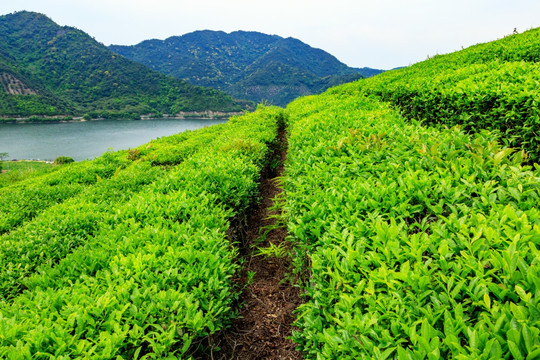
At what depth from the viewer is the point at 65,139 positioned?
7056cm

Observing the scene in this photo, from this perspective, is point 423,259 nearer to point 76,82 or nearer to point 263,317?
point 263,317

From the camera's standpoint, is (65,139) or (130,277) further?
(65,139)

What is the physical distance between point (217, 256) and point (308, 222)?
2.88 feet

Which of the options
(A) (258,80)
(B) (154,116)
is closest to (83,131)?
(B) (154,116)

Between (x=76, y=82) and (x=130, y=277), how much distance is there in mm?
159761

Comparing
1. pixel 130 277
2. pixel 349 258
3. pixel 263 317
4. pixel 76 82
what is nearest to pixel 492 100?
pixel 349 258

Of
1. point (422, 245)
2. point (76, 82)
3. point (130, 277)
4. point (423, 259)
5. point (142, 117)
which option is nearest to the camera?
point (422, 245)

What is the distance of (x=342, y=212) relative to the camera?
214cm

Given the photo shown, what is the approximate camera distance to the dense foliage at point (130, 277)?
1656 millimetres

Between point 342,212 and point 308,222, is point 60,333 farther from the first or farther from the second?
point 342,212

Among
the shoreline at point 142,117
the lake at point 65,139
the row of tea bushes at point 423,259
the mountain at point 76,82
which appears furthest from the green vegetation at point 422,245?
the mountain at point 76,82

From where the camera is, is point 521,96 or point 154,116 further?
point 154,116

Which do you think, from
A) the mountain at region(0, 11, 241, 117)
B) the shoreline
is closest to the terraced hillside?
the shoreline

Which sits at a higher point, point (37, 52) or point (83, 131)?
point (37, 52)
